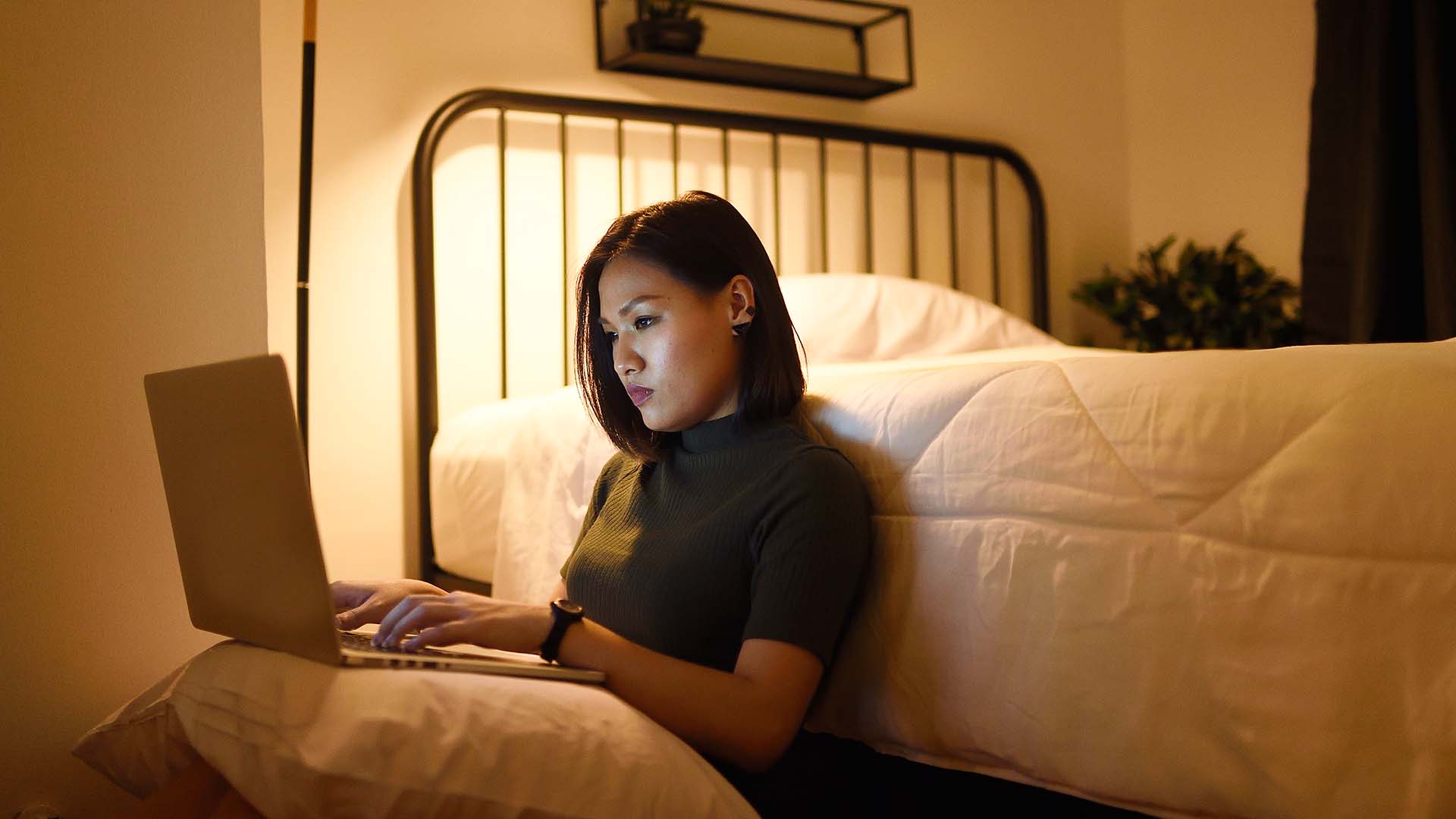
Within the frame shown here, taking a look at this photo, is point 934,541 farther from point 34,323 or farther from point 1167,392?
point 34,323

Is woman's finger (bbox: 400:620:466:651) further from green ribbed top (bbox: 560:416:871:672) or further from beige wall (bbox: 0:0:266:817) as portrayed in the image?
beige wall (bbox: 0:0:266:817)

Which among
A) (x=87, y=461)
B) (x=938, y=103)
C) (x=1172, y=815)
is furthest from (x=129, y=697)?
(x=938, y=103)

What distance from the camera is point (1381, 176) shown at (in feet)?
9.11

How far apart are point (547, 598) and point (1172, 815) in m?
1.01

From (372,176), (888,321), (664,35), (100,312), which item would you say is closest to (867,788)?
(100,312)

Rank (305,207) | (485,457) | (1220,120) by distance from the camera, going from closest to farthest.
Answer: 1. (305,207)
2. (485,457)
3. (1220,120)

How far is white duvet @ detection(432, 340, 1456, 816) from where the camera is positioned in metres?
0.82

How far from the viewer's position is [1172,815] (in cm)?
91

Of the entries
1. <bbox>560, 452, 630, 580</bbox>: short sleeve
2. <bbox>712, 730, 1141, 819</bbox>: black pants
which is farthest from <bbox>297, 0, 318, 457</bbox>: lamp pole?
<bbox>712, 730, 1141, 819</bbox>: black pants

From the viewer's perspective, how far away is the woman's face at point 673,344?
120 centimetres

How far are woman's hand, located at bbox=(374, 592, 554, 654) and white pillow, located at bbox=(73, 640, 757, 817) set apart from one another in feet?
0.27

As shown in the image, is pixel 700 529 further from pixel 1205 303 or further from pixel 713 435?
pixel 1205 303

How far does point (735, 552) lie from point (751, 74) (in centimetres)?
207

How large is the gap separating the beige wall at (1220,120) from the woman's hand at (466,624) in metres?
2.74
